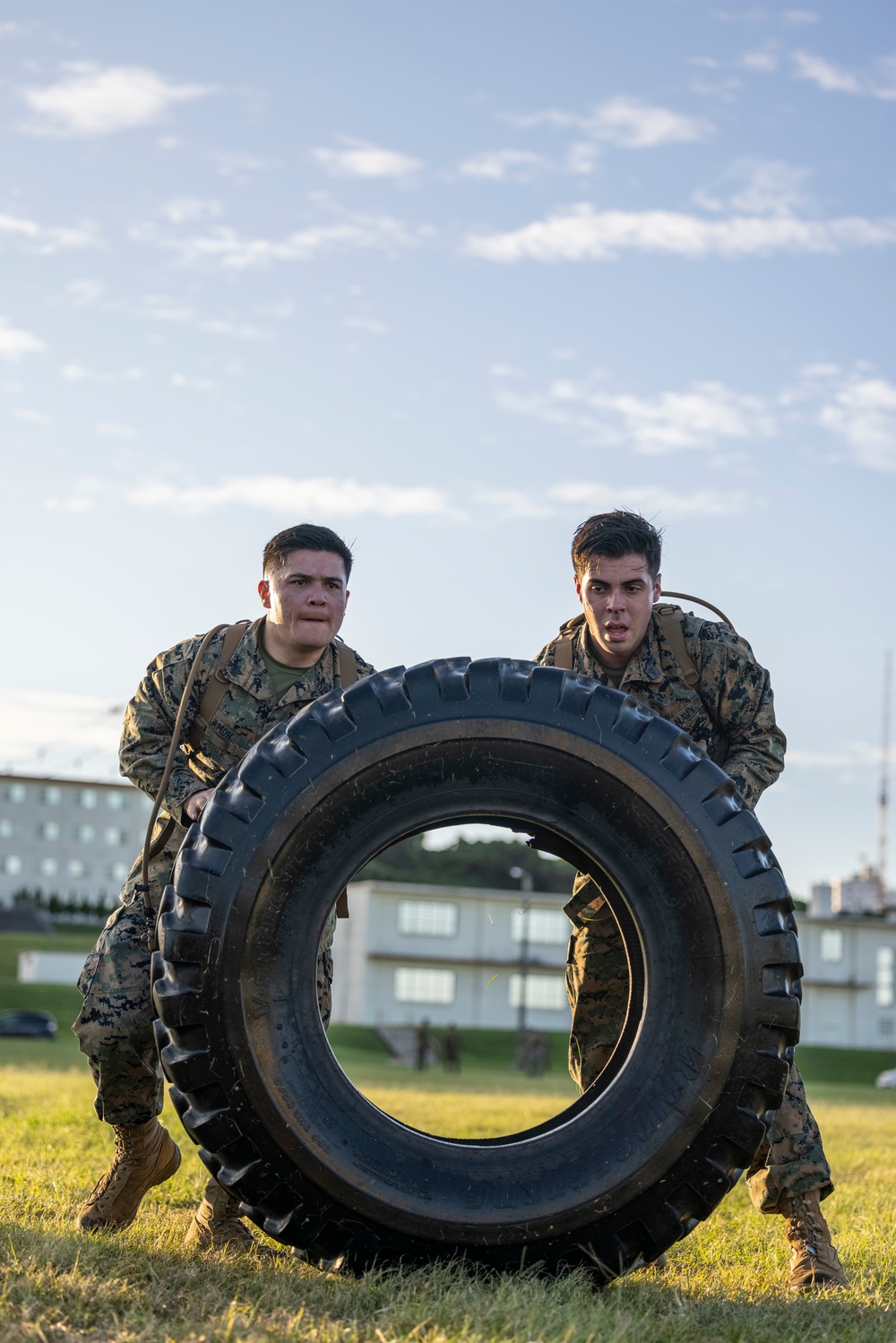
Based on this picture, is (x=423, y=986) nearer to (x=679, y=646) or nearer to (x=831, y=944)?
(x=831, y=944)

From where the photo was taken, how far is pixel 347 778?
133 inches

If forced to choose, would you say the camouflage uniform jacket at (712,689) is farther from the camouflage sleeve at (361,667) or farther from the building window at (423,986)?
the building window at (423,986)

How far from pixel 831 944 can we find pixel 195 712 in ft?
179

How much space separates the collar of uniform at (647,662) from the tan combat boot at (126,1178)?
2.17 meters

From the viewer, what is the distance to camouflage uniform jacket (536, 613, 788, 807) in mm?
4570

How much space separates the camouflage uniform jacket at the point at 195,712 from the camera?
467 centimetres

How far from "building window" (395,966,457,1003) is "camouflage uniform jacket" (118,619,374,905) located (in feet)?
156

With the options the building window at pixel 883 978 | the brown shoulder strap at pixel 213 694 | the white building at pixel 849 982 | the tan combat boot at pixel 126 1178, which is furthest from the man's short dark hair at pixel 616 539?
the building window at pixel 883 978

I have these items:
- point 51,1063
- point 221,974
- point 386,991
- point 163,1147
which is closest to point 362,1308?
point 221,974

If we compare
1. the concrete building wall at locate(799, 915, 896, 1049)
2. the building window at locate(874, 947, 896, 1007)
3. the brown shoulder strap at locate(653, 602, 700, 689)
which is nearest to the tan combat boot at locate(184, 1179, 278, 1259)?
the brown shoulder strap at locate(653, 602, 700, 689)

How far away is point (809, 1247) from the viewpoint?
4055 millimetres

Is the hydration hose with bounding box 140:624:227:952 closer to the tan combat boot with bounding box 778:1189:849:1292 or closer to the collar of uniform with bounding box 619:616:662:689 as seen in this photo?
the collar of uniform with bounding box 619:616:662:689

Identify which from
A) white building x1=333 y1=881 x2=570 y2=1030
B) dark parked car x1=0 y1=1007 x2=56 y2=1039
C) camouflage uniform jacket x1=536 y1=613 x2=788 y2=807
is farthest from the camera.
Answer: white building x1=333 y1=881 x2=570 y2=1030

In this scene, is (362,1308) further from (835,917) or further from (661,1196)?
(835,917)
